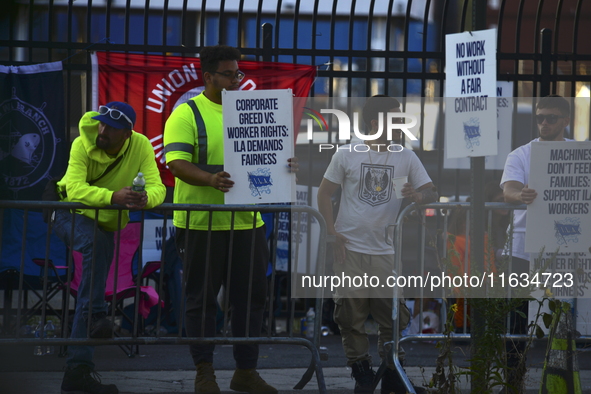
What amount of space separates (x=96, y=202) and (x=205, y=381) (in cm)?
128

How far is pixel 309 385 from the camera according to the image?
5773 millimetres

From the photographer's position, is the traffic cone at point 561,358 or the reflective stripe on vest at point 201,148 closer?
the traffic cone at point 561,358

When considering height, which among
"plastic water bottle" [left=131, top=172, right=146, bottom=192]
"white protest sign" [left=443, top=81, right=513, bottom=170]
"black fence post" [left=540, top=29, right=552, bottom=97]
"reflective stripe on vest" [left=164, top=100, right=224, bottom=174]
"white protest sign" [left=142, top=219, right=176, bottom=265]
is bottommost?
"white protest sign" [left=142, top=219, right=176, bottom=265]

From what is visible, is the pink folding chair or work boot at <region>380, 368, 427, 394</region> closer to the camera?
work boot at <region>380, 368, 427, 394</region>

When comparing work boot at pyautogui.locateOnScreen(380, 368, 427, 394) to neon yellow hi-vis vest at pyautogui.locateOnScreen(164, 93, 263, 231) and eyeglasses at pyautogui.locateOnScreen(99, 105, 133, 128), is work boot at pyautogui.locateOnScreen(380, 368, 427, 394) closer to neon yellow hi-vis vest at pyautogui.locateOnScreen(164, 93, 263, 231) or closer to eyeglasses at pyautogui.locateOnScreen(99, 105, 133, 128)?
neon yellow hi-vis vest at pyautogui.locateOnScreen(164, 93, 263, 231)

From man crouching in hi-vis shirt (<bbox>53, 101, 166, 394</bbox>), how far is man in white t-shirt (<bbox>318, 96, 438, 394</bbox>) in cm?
129

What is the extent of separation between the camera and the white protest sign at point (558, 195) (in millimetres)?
5086

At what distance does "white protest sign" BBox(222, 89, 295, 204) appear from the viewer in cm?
488

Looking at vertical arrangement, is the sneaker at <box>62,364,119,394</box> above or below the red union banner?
below

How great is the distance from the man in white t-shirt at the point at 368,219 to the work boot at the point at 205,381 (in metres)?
0.96

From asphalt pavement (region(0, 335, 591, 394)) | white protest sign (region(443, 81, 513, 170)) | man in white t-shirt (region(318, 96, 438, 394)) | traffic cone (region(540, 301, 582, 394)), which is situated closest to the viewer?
traffic cone (region(540, 301, 582, 394))

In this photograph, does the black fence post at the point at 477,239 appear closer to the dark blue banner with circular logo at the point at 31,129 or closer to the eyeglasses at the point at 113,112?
the eyeglasses at the point at 113,112

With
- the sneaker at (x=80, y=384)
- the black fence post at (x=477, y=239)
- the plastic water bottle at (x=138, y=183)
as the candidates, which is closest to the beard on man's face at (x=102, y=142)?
the plastic water bottle at (x=138, y=183)

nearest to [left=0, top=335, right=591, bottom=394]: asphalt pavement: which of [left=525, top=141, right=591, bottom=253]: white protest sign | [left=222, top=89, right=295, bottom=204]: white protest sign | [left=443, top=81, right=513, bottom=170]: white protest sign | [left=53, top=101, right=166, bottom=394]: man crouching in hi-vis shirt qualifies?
[left=53, top=101, right=166, bottom=394]: man crouching in hi-vis shirt
